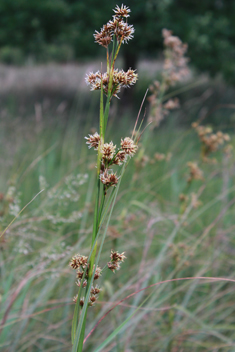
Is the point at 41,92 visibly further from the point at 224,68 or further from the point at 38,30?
the point at 224,68

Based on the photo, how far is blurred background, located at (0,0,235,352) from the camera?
71.5 inches

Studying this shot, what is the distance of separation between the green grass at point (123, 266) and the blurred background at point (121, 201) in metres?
0.01

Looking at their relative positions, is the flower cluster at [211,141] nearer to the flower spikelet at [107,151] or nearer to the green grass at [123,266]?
the green grass at [123,266]

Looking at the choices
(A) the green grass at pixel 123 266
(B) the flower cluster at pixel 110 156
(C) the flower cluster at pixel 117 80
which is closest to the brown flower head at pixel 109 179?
(B) the flower cluster at pixel 110 156

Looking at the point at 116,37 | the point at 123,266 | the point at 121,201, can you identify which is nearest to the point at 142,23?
the point at 121,201

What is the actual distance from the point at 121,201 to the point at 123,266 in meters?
0.63

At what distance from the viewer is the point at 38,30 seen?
304 inches

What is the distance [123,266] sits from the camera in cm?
268

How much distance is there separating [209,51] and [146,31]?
1762 millimetres

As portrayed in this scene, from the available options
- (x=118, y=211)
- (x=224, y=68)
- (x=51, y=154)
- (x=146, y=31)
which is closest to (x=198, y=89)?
(x=224, y=68)

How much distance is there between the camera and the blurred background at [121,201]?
1816mm

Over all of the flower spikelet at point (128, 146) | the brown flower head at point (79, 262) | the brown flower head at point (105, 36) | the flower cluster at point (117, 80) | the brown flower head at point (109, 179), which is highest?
the brown flower head at point (105, 36)

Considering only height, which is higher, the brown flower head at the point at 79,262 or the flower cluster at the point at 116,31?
the flower cluster at the point at 116,31

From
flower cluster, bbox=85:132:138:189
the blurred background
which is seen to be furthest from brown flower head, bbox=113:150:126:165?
the blurred background
